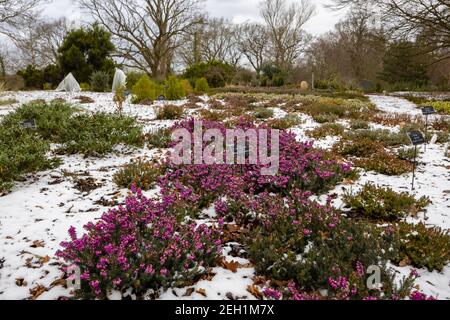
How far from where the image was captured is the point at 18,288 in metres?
2.35

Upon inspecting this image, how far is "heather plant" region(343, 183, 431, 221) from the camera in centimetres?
342

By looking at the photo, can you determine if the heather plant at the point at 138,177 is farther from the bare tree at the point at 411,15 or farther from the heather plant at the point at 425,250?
the bare tree at the point at 411,15

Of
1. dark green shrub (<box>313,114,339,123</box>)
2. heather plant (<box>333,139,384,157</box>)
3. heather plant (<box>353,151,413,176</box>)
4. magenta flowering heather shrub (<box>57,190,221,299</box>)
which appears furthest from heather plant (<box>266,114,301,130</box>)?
magenta flowering heather shrub (<box>57,190,221,299</box>)

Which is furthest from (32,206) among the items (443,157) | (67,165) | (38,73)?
(38,73)

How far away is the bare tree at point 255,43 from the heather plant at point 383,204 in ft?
127

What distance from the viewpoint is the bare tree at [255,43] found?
4050cm

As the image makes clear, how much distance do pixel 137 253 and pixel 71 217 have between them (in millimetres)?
1398

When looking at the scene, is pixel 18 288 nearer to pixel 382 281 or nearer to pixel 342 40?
pixel 382 281

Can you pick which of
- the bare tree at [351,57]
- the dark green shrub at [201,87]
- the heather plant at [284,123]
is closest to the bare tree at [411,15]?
the dark green shrub at [201,87]

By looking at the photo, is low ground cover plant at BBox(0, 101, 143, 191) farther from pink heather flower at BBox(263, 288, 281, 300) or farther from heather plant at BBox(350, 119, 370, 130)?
heather plant at BBox(350, 119, 370, 130)

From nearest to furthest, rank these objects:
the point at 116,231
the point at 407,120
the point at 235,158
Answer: the point at 116,231, the point at 235,158, the point at 407,120

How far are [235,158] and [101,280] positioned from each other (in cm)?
290

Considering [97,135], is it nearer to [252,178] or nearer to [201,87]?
[252,178]
